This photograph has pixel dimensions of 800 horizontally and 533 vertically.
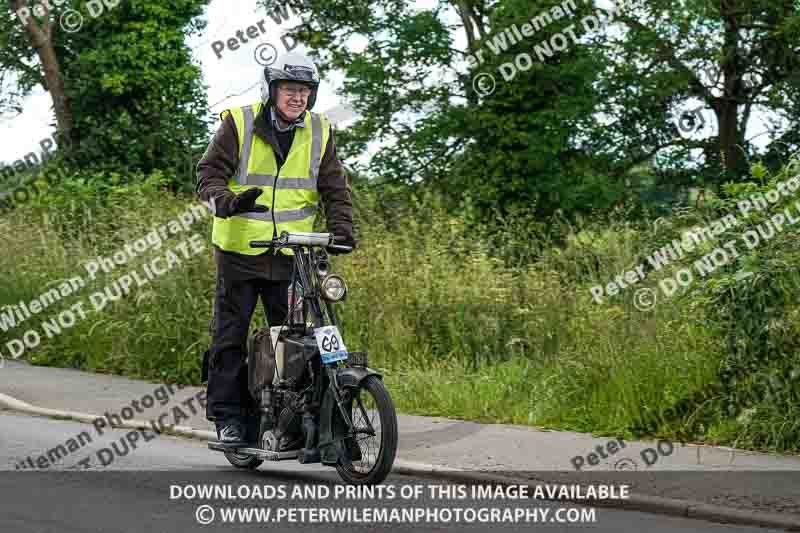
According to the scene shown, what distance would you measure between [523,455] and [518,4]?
18.2 meters

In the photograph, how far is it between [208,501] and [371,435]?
98cm

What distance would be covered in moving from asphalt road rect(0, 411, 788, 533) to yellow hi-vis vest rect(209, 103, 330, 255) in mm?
1424

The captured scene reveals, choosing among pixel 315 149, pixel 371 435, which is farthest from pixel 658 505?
pixel 315 149

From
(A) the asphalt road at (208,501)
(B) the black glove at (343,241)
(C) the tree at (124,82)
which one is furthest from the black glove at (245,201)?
(C) the tree at (124,82)

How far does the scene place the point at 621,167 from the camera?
27672mm

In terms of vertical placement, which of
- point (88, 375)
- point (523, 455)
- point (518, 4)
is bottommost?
point (523, 455)

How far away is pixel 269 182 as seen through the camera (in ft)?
27.4

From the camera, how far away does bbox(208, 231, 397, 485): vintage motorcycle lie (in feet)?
25.1

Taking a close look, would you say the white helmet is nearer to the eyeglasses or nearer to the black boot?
the eyeglasses

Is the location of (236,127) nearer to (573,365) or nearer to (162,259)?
(573,365)

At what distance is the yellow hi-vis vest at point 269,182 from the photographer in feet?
27.3

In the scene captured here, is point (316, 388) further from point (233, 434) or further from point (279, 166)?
point (279, 166)

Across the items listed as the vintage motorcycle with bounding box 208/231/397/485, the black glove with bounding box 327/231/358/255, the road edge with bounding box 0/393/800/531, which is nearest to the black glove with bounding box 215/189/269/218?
the vintage motorcycle with bounding box 208/231/397/485

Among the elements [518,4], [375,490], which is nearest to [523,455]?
[375,490]
